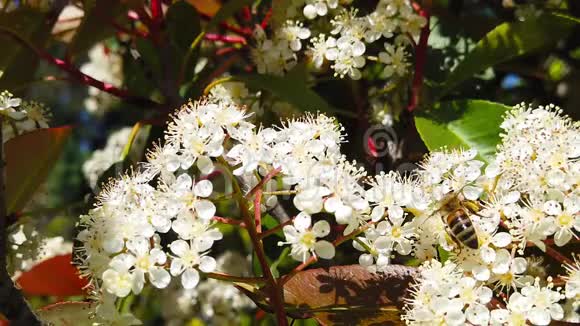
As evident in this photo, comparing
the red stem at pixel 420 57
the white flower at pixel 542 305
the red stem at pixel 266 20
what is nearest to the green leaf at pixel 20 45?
the red stem at pixel 266 20

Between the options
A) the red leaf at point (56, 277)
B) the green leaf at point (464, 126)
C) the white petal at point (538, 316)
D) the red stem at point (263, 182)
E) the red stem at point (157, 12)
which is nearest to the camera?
the white petal at point (538, 316)

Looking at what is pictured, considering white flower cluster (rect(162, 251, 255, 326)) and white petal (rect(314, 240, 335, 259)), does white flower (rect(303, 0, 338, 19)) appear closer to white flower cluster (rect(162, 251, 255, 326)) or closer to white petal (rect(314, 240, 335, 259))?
white petal (rect(314, 240, 335, 259))

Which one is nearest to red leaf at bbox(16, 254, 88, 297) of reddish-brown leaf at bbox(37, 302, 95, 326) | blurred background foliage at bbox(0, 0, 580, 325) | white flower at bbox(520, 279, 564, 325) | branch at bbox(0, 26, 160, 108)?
blurred background foliage at bbox(0, 0, 580, 325)

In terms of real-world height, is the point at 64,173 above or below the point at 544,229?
below

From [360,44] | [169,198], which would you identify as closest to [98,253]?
[169,198]

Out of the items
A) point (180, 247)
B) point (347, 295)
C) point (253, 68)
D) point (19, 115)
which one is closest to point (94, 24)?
point (19, 115)

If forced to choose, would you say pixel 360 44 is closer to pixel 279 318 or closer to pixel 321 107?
pixel 321 107

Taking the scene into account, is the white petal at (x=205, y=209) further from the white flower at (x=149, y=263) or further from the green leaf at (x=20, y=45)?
the green leaf at (x=20, y=45)
